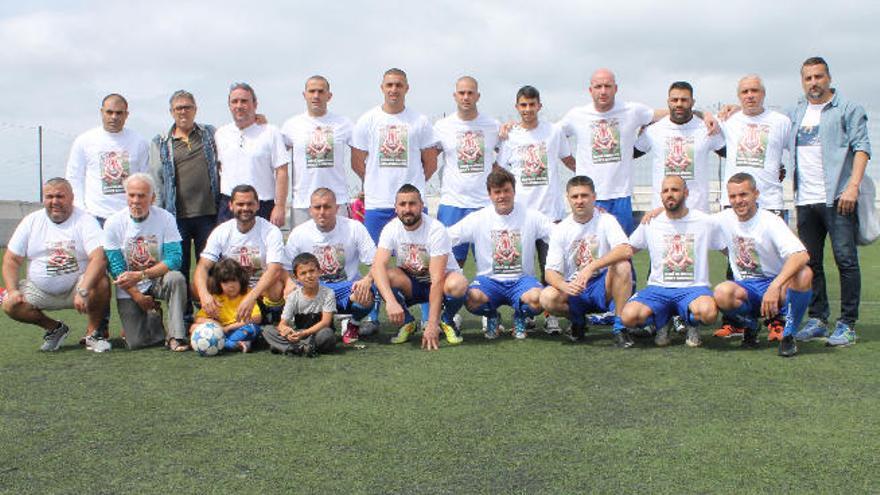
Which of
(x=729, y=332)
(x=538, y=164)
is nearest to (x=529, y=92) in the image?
(x=538, y=164)

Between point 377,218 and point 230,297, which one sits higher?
point 377,218

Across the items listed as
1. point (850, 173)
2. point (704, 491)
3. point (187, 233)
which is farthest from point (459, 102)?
point (704, 491)

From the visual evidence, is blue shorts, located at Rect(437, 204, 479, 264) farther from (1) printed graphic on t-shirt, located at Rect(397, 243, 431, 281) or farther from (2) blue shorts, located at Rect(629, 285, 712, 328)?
(2) blue shorts, located at Rect(629, 285, 712, 328)

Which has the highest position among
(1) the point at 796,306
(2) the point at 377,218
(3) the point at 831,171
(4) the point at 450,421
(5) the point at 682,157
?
(5) the point at 682,157

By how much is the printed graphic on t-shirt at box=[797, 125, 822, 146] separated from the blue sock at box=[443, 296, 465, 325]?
2.55 metres

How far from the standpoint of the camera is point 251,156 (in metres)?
6.58

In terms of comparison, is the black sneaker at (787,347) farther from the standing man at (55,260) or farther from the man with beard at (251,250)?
the standing man at (55,260)

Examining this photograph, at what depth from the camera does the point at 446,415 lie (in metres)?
3.85

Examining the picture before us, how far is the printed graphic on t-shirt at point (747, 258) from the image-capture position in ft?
18.3

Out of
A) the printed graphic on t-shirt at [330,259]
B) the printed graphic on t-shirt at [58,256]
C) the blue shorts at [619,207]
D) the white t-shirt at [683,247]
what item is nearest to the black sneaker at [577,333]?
the white t-shirt at [683,247]

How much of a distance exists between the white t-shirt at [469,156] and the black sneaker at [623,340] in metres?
1.68

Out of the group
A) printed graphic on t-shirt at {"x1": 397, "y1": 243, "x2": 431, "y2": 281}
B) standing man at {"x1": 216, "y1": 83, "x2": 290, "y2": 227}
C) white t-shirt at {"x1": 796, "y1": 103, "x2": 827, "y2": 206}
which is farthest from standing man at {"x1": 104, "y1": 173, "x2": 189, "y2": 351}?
white t-shirt at {"x1": 796, "y1": 103, "x2": 827, "y2": 206}

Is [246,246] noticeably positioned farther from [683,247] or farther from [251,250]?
[683,247]

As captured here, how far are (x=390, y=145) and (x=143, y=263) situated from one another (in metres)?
2.01
